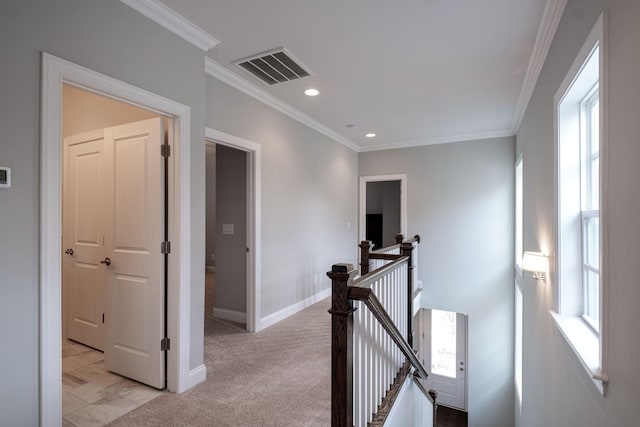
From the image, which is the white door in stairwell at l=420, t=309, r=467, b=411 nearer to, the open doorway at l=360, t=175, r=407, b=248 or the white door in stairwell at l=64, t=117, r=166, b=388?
the open doorway at l=360, t=175, r=407, b=248

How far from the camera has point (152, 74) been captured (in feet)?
7.16

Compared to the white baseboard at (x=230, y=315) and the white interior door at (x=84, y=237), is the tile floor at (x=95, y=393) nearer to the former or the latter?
the white interior door at (x=84, y=237)

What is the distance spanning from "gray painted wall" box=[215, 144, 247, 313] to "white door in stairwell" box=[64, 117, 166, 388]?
1625 millimetres

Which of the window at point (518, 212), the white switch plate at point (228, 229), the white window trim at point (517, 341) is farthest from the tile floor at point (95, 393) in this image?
the window at point (518, 212)

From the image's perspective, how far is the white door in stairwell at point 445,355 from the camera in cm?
655

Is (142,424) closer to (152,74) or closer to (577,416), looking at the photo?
(152,74)

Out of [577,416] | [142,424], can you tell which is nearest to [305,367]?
[142,424]

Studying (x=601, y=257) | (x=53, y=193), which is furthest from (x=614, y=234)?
(x=53, y=193)

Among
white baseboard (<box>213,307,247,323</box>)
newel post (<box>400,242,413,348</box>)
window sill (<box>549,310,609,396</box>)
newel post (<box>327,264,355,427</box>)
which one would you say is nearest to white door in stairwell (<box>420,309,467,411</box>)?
newel post (<box>400,242,413,348</box>)

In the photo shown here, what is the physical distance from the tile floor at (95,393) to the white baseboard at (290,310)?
4.80ft

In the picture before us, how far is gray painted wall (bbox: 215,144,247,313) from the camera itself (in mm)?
4148

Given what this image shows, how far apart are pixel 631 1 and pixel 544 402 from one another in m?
2.74

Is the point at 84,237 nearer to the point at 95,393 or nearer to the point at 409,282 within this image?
the point at 95,393

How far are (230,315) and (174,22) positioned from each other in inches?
130
